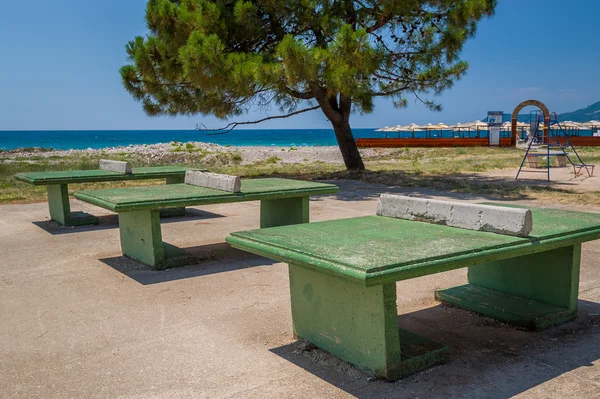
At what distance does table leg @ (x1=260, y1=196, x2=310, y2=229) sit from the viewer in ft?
22.5

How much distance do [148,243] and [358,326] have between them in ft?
10.3

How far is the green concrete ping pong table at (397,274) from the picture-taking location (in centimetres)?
313

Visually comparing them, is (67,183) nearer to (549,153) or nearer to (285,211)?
(285,211)

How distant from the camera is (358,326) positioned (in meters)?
3.34

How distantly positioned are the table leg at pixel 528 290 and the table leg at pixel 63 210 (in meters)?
5.72

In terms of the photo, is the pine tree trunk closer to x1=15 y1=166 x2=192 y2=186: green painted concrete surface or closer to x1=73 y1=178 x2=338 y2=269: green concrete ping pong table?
x1=15 y1=166 x2=192 y2=186: green painted concrete surface

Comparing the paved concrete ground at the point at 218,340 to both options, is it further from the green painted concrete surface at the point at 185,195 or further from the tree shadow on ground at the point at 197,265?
the green painted concrete surface at the point at 185,195

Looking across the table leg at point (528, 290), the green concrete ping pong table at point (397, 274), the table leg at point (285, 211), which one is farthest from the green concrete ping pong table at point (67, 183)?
the table leg at point (528, 290)

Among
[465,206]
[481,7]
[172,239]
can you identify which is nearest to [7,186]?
[172,239]

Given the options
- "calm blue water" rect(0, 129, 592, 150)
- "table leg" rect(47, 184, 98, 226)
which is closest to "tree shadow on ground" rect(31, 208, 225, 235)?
"table leg" rect(47, 184, 98, 226)

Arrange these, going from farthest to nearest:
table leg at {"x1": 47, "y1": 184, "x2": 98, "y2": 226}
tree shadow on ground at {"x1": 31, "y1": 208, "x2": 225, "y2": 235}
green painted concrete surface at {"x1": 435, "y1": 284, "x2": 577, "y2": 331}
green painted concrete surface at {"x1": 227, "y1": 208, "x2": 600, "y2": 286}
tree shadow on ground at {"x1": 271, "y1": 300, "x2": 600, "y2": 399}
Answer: table leg at {"x1": 47, "y1": 184, "x2": 98, "y2": 226} → tree shadow on ground at {"x1": 31, "y1": 208, "x2": 225, "y2": 235} → green painted concrete surface at {"x1": 435, "y1": 284, "x2": 577, "y2": 331} → tree shadow on ground at {"x1": 271, "y1": 300, "x2": 600, "y2": 399} → green painted concrete surface at {"x1": 227, "y1": 208, "x2": 600, "y2": 286}

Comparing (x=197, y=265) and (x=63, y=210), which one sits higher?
(x=63, y=210)

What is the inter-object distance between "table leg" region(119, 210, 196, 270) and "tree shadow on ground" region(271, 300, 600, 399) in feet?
→ 8.14

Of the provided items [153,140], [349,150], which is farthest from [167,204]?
[153,140]
